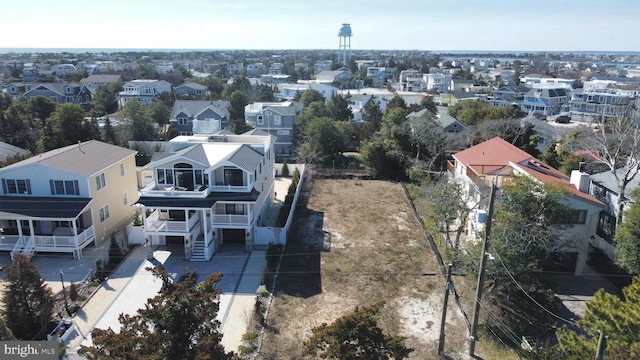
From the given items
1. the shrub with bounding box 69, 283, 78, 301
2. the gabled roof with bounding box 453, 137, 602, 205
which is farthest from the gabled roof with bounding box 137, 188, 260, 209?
the gabled roof with bounding box 453, 137, 602, 205

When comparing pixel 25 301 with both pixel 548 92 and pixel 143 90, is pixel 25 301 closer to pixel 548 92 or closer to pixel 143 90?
pixel 143 90

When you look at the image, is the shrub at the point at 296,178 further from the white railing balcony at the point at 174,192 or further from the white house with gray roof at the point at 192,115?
the white house with gray roof at the point at 192,115

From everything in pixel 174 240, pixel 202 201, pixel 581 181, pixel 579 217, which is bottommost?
pixel 174 240

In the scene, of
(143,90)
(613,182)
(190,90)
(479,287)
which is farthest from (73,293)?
(190,90)

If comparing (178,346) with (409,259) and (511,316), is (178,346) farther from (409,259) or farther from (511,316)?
(409,259)

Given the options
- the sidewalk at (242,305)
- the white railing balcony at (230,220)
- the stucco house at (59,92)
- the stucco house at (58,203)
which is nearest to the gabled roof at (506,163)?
the white railing balcony at (230,220)

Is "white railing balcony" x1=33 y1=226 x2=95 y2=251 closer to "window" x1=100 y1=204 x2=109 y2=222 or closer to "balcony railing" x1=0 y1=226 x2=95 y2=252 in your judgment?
"balcony railing" x1=0 y1=226 x2=95 y2=252
